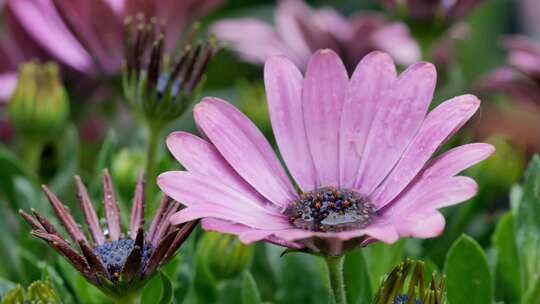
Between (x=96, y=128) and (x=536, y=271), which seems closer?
(x=536, y=271)

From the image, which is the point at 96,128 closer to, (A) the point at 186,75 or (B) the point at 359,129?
(A) the point at 186,75

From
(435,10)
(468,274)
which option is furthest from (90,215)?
(435,10)

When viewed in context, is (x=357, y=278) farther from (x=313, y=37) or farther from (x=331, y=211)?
(x=313, y=37)

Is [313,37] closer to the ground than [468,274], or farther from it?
farther from it

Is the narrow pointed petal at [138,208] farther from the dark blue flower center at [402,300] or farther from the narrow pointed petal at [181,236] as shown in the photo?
the dark blue flower center at [402,300]

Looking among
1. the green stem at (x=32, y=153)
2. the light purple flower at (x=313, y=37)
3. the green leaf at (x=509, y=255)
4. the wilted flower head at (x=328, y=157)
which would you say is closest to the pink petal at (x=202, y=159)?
the wilted flower head at (x=328, y=157)

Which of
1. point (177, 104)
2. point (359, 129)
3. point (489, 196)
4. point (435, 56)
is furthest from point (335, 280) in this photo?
point (435, 56)
